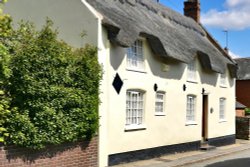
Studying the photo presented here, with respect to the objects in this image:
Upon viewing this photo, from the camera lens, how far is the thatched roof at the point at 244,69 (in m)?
40.3

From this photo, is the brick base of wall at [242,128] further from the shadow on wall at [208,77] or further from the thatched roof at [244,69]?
the thatched roof at [244,69]

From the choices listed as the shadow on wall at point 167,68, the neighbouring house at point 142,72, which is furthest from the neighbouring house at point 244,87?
the shadow on wall at point 167,68

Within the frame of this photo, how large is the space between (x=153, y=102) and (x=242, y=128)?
12677 mm

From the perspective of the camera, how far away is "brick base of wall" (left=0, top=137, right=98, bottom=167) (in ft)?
31.0

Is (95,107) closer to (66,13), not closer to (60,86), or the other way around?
(60,86)

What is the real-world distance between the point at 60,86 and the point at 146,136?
5462 mm

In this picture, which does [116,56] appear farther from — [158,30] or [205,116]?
[205,116]

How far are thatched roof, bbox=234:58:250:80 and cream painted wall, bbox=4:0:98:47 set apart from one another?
29909mm

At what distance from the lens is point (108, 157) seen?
12992 millimetres

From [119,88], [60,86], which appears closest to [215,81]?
[119,88]

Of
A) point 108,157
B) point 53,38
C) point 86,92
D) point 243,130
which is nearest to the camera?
point 53,38

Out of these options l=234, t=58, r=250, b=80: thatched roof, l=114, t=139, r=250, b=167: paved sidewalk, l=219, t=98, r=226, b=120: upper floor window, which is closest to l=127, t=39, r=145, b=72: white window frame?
l=114, t=139, r=250, b=167: paved sidewalk

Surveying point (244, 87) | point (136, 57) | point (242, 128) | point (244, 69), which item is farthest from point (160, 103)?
→ point (244, 69)

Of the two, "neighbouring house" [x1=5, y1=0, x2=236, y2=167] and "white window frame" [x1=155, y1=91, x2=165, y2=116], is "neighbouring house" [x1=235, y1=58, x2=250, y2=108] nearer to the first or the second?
"neighbouring house" [x1=5, y1=0, x2=236, y2=167]
